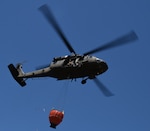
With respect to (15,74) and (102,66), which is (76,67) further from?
(15,74)

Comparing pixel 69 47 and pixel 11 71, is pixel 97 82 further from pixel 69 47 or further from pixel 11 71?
pixel 11 71

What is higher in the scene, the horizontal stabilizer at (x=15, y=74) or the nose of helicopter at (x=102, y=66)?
the horizontal stabilizer at (x=15, y=74)

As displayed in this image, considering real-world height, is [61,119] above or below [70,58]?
below

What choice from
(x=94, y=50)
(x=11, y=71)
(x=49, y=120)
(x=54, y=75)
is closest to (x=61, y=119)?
(x=49, y=120)

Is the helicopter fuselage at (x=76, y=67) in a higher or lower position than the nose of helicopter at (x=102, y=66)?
higher

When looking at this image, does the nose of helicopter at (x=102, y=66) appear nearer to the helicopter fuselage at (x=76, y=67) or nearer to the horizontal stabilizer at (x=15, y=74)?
the helicopter fuselage at (x=76, y=67)

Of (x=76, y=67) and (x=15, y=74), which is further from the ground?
(x=15, y=74)

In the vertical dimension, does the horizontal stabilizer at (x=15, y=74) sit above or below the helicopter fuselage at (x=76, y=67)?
above

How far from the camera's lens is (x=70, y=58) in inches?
1709

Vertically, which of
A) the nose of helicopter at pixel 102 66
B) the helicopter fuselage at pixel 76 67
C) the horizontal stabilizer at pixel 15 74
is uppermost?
the horizontal stabilizer at pixel 15 74

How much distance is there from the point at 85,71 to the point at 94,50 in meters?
2.29

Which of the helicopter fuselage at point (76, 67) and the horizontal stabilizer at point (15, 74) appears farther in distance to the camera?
the horizontal stabilizer at point (15, 74)

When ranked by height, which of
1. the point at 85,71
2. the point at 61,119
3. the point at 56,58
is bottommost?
the point at 61,119

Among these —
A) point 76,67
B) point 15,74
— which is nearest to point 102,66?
point 76,67
